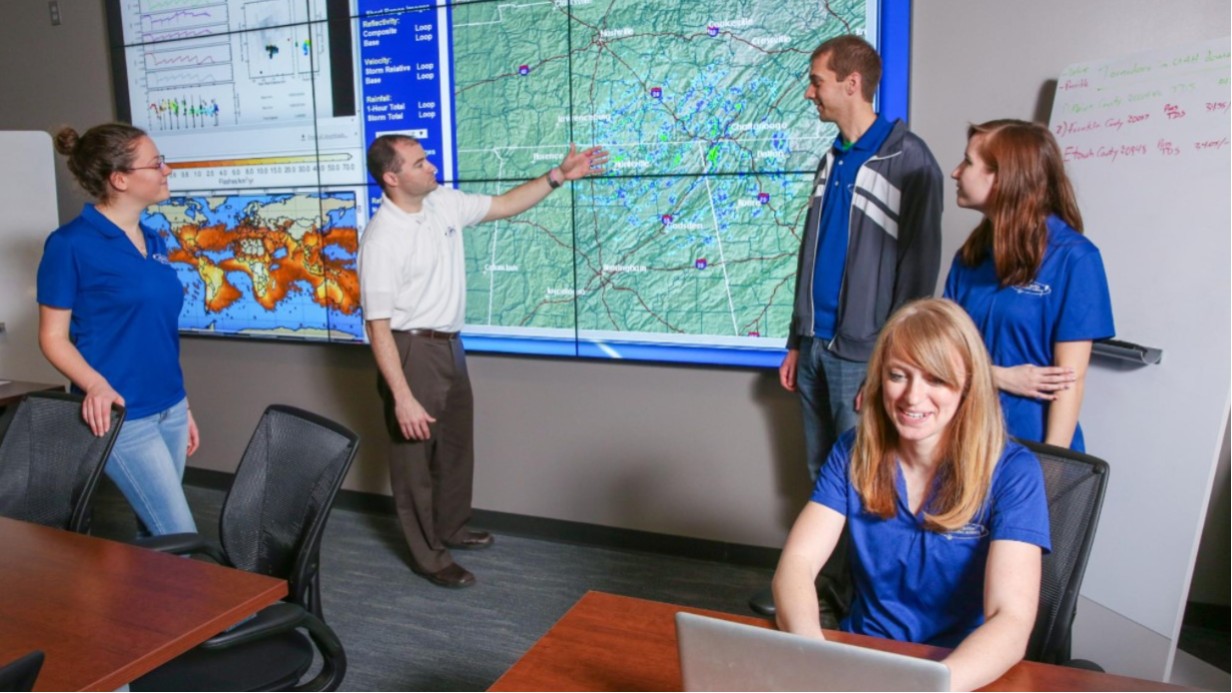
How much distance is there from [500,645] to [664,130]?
71.0 inches

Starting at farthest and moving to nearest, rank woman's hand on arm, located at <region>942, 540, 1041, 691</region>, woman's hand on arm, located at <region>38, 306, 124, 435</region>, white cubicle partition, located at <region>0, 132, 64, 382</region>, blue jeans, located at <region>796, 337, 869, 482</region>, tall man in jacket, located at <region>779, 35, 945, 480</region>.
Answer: white cubicle partition, located at <region>0, 132, 64, 382</region> → blue jeans, located at <region>796, 337, 869, 482</region> → tall man in jacket, located at <region>779, 35, 945, 480</region> → woman's hand on arm, located at <region>38, 306, 124, 435</region> → woman's hand on arm, located at <region>942, 540, 1041, 691</region>

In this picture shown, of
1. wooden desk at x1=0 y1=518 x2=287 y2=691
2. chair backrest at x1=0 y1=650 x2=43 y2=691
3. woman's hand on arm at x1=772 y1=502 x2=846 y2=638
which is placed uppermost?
chair backrest at x1=0 y1=650 x2=43 y2=691

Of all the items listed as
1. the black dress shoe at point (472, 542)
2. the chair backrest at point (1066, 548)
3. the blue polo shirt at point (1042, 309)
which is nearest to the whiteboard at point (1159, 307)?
the blue polo shirt at point (1042, 309)

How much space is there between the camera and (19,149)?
4.11 metres

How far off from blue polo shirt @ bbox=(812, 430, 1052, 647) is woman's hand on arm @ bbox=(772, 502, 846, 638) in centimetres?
3

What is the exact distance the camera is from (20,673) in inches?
38.8

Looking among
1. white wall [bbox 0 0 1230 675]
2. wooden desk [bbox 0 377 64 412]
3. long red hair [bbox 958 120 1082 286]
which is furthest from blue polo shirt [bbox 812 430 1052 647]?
wooden desk [bbox 0 377 64 412]

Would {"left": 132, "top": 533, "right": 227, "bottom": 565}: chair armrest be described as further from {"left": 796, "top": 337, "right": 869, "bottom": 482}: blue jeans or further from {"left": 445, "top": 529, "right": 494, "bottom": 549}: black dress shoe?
{"left": 796, "top": 337, "right": 869, "bottom": 482}: blue jeans

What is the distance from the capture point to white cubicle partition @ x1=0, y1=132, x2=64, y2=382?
410 cm

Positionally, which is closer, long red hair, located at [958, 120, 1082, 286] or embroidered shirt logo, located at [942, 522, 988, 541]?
embroidered shirt logo, located at [942, 522, 988, 541]

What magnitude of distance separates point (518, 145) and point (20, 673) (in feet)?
8.73

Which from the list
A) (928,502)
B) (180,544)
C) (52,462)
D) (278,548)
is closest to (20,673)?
(278,548)

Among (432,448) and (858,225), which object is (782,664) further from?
(432,448)

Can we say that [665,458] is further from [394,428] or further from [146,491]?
[146,491]
